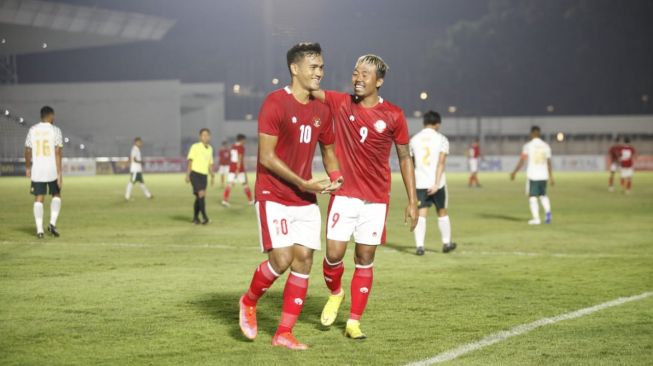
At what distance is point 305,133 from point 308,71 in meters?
0.50

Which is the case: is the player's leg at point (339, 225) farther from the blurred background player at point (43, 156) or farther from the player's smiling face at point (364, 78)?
the blurred background player at point (43, 156)

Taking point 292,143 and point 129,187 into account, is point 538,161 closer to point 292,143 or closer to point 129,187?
point 292,143

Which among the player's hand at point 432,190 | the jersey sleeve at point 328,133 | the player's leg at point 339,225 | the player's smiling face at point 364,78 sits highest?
the player's smiling face at point 364,78

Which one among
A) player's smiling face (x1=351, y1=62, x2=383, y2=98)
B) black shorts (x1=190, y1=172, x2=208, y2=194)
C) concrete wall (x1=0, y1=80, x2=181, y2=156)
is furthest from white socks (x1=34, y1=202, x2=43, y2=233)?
concrete wall (x1=0, y1=80, x2=181, y2=156)

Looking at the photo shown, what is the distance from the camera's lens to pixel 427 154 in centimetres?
1419

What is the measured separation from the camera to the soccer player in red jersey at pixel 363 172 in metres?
7.48

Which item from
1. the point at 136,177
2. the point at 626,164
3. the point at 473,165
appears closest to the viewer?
the point at 136,177

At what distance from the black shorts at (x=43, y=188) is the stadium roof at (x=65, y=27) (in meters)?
49.3

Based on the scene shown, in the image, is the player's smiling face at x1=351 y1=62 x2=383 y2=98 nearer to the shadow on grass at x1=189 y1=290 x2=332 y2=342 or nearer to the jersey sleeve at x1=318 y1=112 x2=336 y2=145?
Result: the jersey sleeve at x1=318 y1=112 x2=336 y2=145

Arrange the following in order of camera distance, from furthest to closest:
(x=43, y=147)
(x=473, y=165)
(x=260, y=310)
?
(x=473, y=165)
(x=43, y=147)
(x=260, y=310)

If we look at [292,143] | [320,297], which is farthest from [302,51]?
[320,297]

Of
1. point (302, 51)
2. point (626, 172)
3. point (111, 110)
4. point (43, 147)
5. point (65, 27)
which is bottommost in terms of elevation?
point (626, 172)

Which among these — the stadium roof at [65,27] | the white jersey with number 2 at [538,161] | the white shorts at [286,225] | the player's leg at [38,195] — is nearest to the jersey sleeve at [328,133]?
the white shorts at [286,225]

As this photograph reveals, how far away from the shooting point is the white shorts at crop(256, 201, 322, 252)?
682 centimetres
